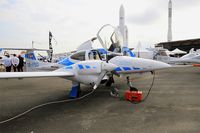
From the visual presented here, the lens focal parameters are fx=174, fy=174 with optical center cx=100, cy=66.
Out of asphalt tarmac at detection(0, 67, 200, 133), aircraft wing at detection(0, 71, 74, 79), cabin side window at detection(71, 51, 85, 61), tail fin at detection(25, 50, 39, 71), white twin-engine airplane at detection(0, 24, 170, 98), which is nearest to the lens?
asphalt tarmac at detection(0, 67, 200, 133)

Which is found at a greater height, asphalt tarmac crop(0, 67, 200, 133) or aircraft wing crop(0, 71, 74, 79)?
aircraft wing crop(0, 71, 74, 79)

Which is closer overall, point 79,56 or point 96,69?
point 96,69

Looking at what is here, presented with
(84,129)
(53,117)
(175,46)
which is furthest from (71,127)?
(175,46)

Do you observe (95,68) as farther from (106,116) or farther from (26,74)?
(26,74)

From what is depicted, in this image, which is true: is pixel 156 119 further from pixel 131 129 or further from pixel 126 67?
pixel 126 67

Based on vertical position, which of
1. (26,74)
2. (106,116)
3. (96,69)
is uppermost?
(96,69)

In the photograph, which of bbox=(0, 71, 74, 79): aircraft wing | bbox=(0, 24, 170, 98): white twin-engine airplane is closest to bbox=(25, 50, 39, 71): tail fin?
bbox=(0, 24, 170, 98): white twin-engine airplane

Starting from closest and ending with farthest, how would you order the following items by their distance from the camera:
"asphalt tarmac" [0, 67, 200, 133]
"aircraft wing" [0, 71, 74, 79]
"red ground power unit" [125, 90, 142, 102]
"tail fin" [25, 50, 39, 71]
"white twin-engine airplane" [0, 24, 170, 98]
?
"asphalt tarmac" [0, 67, 200, 133] < "aircraft wing" [0, 71, 74, 79] < "white twin-engine airplane" [0, 24, 170, 98] < "red ground power unit" [125, 90, 142, 102] < "tail fin" [25, 50, 39, 71]

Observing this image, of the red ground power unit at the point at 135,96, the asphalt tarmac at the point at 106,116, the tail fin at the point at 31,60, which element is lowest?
the asphalt tarmac at the point at 106,116

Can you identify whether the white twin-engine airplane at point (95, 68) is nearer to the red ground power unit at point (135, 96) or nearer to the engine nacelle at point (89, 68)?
the engine nacelle at point (89, 68)

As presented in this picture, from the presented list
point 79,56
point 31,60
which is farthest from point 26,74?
point 31,60

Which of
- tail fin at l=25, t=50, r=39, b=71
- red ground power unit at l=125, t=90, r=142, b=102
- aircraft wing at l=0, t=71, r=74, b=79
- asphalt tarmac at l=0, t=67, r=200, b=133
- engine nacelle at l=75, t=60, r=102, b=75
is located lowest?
asphalt tarmac at l=0, t=67, r=200, b=133

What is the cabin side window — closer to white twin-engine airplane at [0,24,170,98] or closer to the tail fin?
white twin-engine airplane at [0,24,170,98]

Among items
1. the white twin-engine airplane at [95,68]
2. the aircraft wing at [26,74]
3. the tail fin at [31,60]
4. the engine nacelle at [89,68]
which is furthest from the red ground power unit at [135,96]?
the tail fin at [31,60]
